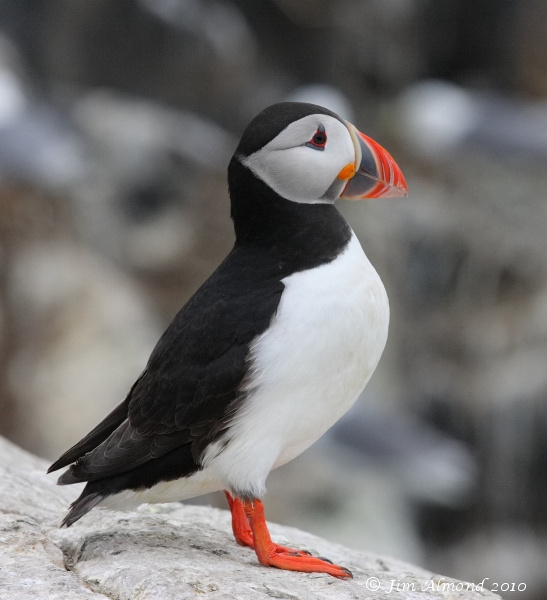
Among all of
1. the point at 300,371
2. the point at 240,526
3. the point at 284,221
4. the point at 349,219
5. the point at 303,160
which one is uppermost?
the point at 303,160

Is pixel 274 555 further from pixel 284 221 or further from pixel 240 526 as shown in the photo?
pixel 284 221

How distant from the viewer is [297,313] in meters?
2.80

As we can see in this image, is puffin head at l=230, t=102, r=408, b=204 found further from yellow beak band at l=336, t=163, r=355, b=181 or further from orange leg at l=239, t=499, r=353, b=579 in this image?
orange leg at l=239, t=499, r=353, b=579

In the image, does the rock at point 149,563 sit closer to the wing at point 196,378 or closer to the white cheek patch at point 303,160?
the wing at point 196,378

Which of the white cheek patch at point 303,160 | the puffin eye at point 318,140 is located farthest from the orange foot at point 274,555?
the puffin eye at point 318,140

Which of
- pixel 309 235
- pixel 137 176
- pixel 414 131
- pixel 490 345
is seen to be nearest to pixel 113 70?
pixel 137 176

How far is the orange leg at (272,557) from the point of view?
9.70ft

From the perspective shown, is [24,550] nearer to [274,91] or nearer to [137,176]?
[137,176]

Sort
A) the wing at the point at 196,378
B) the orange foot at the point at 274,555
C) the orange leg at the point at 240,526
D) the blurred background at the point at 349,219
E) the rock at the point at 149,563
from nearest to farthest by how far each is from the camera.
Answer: the rock at the point at 149,563 → the wing at the point at 196,378 → the orange foot at the point at 274,555 → the orange leg at the point at 240,526 → the blurred background at the point at 349,219

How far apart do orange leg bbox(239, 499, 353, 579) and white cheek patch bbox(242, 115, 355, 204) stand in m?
0.97

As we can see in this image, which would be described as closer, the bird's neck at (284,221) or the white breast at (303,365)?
the white breast at (303,365)

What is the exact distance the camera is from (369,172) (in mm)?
3027

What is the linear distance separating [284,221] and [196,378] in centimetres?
56

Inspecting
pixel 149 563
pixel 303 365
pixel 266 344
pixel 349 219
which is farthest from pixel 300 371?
pixel 349 219
